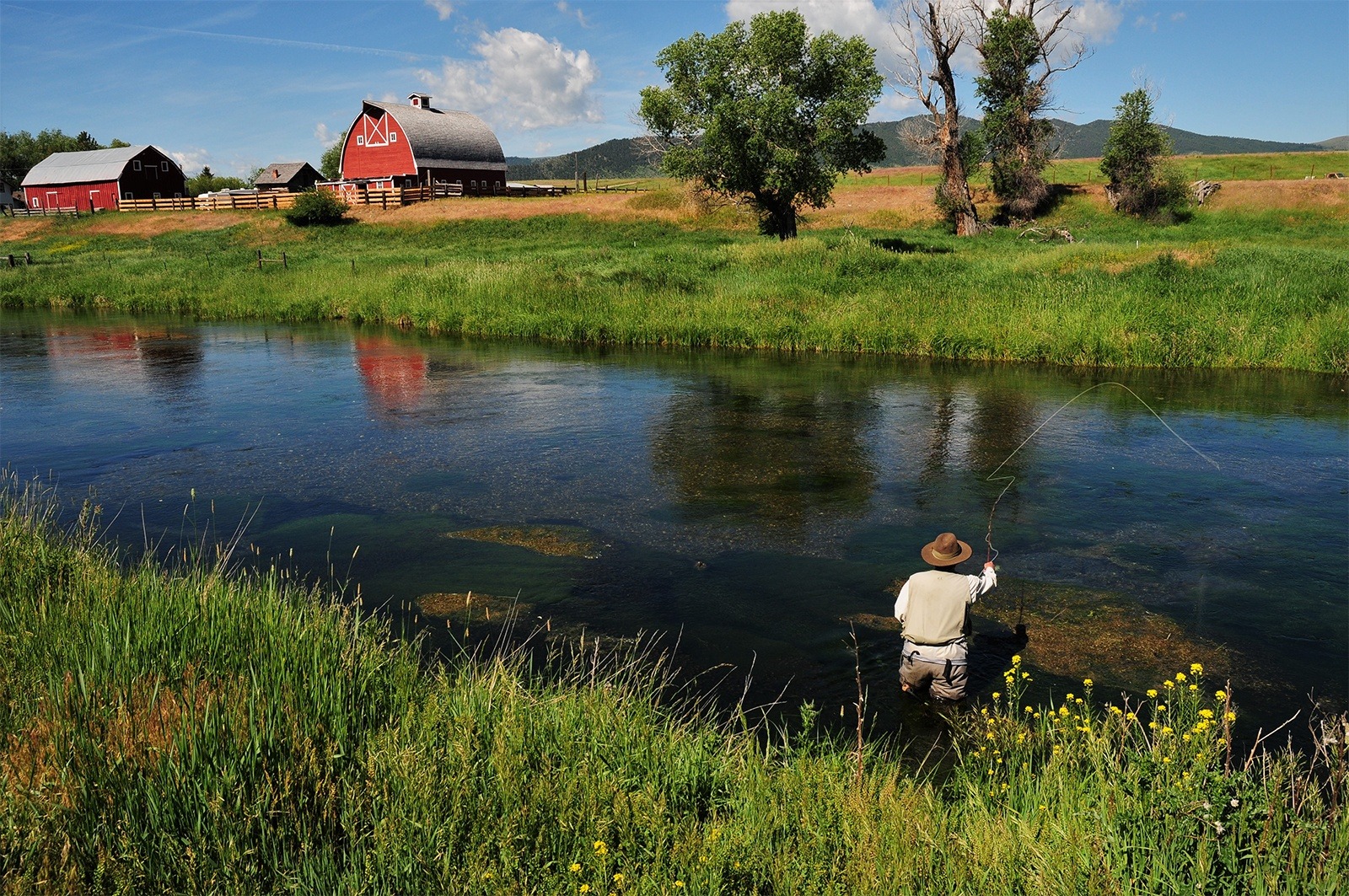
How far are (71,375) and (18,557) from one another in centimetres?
1865

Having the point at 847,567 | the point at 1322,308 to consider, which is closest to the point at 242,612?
the point at 847,567

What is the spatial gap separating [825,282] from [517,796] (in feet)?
86.2

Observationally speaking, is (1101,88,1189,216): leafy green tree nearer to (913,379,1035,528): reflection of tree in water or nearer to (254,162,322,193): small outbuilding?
(913,379,1035,528): reflection of tree in water

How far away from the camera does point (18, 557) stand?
7.95m

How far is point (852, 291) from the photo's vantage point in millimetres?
28906

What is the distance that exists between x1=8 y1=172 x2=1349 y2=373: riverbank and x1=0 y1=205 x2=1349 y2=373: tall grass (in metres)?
0.08

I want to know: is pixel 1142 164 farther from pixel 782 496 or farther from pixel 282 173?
pixel 282 173

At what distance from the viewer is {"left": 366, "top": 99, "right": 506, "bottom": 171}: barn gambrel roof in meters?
74.1

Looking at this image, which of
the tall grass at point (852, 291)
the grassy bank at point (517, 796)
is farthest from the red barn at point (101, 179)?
the grassy bank at point (517, 796)

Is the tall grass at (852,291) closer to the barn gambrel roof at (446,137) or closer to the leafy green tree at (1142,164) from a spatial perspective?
the leafy green tree at (1142,164)

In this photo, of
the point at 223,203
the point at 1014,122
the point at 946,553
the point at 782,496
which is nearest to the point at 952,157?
the point at 1014,122

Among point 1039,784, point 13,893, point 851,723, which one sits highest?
point 13,893

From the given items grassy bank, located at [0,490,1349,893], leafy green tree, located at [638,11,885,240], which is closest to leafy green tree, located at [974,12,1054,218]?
leafy green tree, located at [638,11,885,240]

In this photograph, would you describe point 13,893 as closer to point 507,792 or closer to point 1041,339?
point 507,792
